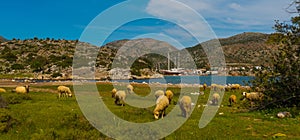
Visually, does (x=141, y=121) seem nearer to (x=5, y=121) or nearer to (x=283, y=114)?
(x=5, y=121)

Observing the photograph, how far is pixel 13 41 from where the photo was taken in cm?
16938

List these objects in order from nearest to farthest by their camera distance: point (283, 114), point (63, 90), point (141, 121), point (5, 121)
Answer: point (5, 121), point (141, 121), point (283, 114), point (63, 90)

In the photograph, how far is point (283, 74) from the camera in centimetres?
2269

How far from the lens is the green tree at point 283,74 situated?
22.0 metres

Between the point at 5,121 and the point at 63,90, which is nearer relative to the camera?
the point at 5,121

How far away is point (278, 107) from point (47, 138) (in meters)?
18.3

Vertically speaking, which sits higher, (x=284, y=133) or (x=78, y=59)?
(x=78, y=59)

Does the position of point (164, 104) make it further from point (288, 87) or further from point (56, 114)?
point (288, 87)

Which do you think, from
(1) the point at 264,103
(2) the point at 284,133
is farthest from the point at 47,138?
(1) the point at 264,103

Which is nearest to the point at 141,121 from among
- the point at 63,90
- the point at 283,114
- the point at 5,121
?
the point at 5,121

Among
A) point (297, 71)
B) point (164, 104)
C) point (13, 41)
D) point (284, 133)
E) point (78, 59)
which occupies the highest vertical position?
point (13, 41)

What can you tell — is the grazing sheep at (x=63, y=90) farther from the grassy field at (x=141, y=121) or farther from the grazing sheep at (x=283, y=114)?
the grazing sheep at (x=283, y=114)

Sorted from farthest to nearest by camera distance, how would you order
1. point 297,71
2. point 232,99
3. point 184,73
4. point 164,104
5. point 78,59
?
1. point 184,73
2. point 78,59
3. point 232,99
4. point 297,71
5. point 164,104

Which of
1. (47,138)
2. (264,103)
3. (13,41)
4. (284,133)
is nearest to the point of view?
(47,138)
